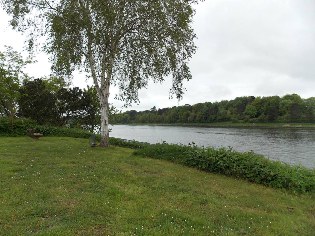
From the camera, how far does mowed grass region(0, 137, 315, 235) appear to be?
6.85 m

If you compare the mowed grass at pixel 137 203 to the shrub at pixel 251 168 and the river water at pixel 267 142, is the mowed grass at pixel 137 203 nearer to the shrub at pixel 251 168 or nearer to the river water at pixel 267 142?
the shrub at pixel 251 168

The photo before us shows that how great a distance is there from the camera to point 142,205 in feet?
27.7

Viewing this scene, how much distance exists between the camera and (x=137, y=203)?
28.1 feet

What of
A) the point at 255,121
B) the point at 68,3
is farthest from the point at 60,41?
the point at 255,121

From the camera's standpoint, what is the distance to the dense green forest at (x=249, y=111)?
107250mm

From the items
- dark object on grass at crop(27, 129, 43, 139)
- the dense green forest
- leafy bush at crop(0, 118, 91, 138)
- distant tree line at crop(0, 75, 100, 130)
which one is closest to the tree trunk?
dark object on grass at crop(27, 129, 43, 139)

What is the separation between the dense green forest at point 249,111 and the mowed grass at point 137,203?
86947mm

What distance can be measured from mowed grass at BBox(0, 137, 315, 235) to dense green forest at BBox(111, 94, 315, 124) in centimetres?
8695

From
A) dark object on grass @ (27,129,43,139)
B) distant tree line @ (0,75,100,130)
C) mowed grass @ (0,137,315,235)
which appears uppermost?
distant tree line @ (0,75,100,130)

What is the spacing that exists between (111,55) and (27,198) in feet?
41.5

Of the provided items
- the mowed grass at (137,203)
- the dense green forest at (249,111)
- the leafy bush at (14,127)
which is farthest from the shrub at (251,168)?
the dense green forest at (249,111)

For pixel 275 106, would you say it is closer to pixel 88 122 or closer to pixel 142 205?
pixel 88 122

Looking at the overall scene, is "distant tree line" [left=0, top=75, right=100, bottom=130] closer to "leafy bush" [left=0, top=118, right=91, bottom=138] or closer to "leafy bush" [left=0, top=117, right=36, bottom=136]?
"leafy bush" [left=0, top=117, right=36, bottom=136]

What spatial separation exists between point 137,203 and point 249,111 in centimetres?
11653
